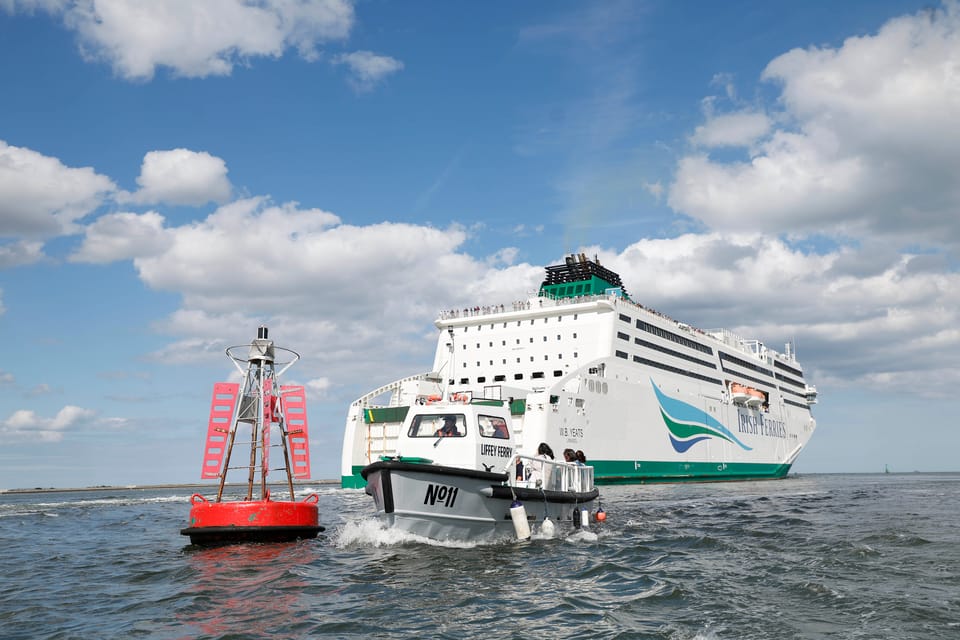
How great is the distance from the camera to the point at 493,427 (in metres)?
16.5

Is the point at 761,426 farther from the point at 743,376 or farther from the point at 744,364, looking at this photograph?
the point at 744,364

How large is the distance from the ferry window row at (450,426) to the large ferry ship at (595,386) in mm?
10731

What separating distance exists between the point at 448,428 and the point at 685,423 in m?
33.3

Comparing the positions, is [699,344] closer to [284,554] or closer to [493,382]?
[493,382]

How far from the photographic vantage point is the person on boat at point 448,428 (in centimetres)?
1597

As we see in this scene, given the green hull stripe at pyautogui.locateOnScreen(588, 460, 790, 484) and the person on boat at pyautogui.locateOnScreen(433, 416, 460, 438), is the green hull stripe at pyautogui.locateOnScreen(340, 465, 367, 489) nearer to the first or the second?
the green hull stripe at pyautogui.locateOnScreen(588, 460, 790, 484)

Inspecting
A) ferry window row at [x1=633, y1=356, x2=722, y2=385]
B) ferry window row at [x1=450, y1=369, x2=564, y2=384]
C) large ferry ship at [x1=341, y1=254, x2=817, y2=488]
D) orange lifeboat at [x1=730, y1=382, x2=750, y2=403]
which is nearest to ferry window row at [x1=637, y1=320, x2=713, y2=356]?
large ferry ship at [x1=341, y1=254, x2=817, y2=488]

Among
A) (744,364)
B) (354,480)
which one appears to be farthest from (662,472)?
(744,364)

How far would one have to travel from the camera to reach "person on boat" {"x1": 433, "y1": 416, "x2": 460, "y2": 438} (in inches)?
629

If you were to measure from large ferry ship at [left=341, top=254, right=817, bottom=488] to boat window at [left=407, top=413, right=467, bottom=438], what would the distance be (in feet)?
35.2

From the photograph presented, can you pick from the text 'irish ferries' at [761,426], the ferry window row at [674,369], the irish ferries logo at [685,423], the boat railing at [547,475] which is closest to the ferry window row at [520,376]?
the ferry window row at [674,369]

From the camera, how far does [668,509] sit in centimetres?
2453

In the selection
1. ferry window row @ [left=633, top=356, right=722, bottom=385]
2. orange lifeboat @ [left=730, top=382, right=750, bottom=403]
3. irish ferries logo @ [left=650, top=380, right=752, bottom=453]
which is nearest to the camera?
irish ferries logo @ [left=650, top=380, right=752, bottom=453]

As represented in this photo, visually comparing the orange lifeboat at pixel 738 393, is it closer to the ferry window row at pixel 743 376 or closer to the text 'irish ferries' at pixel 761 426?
the ferry window row at pixel 743 376
